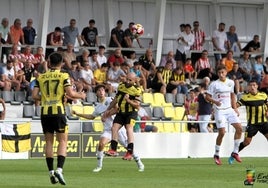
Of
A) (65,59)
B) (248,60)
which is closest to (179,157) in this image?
(65,59)

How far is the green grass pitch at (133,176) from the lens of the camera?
16719 millimetres

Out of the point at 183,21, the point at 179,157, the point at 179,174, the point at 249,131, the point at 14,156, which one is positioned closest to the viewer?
the point at 179,174

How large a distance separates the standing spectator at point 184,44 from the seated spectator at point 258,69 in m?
2.71

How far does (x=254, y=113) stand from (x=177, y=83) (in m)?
10.4

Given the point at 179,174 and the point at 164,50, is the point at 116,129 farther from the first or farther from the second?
the point at 164,50

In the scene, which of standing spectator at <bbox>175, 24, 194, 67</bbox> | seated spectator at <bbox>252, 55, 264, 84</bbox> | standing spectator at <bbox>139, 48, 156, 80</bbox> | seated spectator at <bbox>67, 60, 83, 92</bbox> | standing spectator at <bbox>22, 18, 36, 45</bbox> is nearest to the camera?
seated spectator at <bbox>67, 60, 83, 92</bbox>

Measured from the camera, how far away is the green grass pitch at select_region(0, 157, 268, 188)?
16.7 meters

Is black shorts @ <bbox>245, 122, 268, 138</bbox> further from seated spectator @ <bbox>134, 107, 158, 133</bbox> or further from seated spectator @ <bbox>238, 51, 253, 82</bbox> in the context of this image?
seated spectator @ <bbox>238, 51, 253, 82</bbox>

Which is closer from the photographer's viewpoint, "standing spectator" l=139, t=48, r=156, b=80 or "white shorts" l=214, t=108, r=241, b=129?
"white shorts" l=214, t=108, r=241, b=129

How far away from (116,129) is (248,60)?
1821 cm

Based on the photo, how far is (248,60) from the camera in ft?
128

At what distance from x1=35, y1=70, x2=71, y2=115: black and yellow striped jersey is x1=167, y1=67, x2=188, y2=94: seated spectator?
59.7 ft

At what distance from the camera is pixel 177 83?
35062mm

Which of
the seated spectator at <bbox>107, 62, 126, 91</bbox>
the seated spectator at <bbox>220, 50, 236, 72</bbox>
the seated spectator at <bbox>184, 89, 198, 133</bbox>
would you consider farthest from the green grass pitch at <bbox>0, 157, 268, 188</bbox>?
the seated spectator at <bbox>220, 50, 236, 72</bbox>
